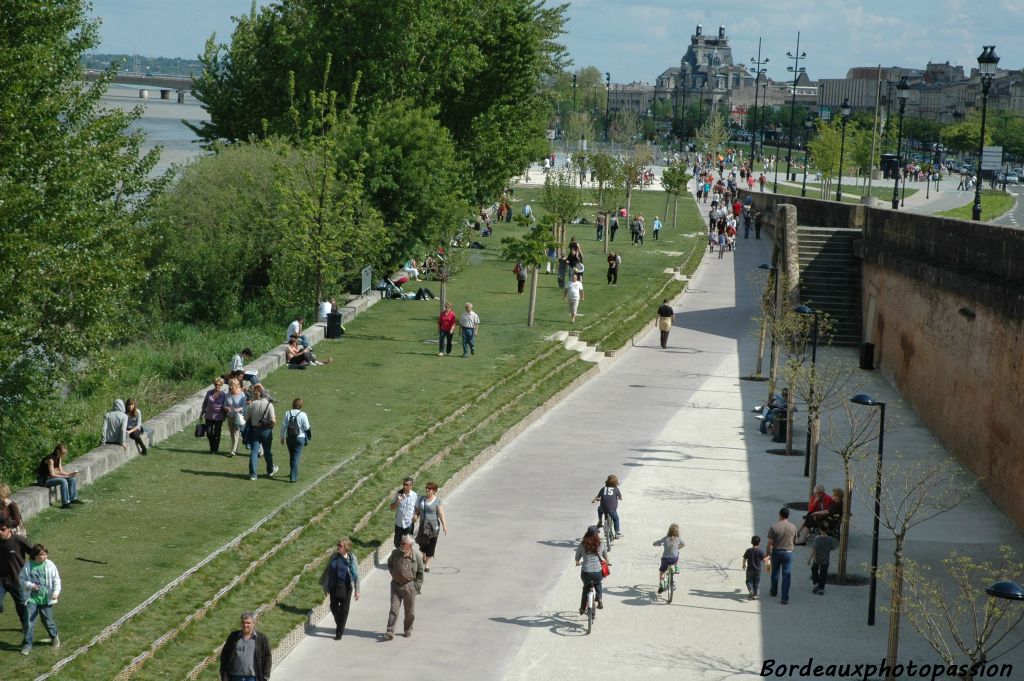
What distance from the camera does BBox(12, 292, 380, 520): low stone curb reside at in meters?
18.4

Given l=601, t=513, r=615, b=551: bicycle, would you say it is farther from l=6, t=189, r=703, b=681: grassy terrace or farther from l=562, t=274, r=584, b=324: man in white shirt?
l=562, t=274, r=584, b=324: man in white shirt

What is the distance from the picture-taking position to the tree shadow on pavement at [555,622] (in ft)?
52.4

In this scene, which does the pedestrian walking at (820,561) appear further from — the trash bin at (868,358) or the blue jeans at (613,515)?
the trash bin at (868,358)

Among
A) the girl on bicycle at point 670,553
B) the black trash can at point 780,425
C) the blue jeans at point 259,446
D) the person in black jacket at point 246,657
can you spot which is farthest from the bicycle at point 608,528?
the black trash can at point 780,425

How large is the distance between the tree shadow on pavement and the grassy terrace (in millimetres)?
2526

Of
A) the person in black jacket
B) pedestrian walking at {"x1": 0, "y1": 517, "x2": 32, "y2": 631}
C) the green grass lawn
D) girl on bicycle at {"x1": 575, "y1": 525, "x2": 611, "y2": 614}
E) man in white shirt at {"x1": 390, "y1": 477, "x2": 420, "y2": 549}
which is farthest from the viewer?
the green grass lawn

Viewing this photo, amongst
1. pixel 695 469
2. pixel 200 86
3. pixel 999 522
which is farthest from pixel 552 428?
pixel 200 86

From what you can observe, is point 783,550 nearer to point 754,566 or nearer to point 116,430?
point 754,566

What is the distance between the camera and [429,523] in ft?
58.6

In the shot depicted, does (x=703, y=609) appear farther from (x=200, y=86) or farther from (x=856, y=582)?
(x=200, y=86)

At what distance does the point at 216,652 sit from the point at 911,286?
2176 cm

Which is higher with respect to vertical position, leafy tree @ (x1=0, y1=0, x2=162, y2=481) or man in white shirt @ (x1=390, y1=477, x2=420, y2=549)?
leafy tree @ (x1=0, y1=0, x2=162, y2=481)

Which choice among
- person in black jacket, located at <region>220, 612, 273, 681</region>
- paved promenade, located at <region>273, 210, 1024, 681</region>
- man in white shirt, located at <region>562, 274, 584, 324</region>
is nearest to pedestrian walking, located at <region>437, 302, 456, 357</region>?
paved promenade, located at <region>273, 210, 1024, 681</region>

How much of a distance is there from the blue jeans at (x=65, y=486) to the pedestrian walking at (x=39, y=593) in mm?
4847
